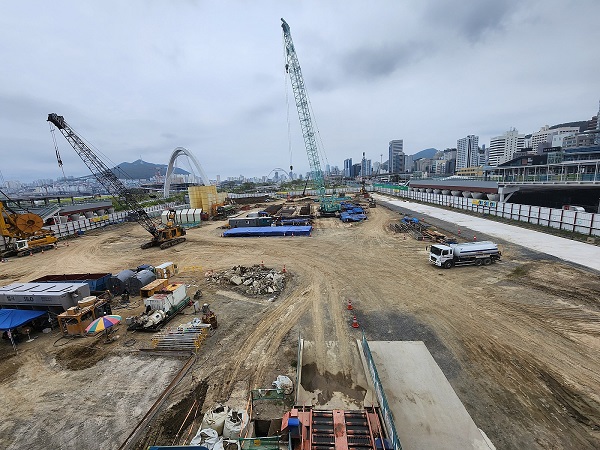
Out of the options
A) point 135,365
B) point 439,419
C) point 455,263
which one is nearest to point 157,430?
point 135,365

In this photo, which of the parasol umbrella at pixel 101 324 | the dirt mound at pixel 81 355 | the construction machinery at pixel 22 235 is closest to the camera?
the dirt mound at pixel 81 355

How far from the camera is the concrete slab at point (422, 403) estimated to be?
28.9 ft

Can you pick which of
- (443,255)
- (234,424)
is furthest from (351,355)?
(443,255)

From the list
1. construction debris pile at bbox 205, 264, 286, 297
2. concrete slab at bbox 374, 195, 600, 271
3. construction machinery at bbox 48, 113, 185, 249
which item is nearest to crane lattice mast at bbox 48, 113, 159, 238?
construction machinery at bbox 48, 113, 185, 249

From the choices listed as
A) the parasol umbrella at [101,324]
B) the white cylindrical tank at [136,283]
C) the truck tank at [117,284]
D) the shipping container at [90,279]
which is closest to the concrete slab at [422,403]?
the parasol umbrella at [101,324]

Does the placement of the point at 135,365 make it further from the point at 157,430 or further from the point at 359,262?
the point at 359,262

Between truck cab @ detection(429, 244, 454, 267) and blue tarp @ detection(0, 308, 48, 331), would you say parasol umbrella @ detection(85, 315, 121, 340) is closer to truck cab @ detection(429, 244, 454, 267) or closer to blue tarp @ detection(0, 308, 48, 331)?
blue tarp @ detection(0, 308, 48, 331)

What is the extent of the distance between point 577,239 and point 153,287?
144 ft

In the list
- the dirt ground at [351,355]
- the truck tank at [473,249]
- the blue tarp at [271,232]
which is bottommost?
the dirt ground at [351,355]

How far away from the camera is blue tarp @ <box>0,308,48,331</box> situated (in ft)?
50.5

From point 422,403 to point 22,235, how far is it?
52.9 meters

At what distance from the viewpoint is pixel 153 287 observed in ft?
65.5

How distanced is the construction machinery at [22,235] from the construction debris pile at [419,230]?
51.6 m

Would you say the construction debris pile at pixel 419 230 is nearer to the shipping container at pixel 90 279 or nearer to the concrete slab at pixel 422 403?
the concrete slab at pixel 422 403
